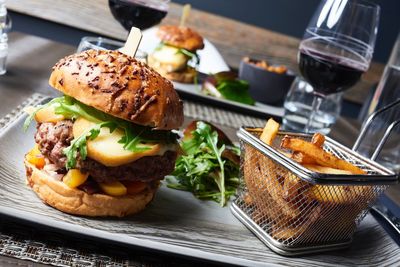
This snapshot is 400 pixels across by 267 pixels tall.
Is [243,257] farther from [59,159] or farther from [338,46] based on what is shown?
[338,46]

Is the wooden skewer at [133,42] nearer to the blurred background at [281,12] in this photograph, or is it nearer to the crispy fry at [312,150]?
the crispy fry at [312,150]

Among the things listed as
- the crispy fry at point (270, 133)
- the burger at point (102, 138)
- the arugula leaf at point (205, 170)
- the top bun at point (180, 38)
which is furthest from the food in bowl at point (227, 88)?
the burger at point (102, 138)

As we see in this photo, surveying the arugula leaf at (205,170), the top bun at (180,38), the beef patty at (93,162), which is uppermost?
the beef patty at (93,162)

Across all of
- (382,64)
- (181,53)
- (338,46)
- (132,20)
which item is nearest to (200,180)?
(338,46)

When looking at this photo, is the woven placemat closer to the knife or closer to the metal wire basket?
the metal wire basket

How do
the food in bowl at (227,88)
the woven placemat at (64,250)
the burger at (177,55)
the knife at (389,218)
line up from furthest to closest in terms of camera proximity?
1. the burger at (177,55)
2. the food in bowl at (227,88)
3. the knife at (389,218)
4. the woven placemat at (64,250)

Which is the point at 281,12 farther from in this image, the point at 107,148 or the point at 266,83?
the point at 107,148

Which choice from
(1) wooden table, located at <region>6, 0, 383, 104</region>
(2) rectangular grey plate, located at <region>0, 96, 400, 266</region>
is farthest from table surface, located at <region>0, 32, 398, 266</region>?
(1) wooden table, located at <region>6, 0, 383, 104</region>
